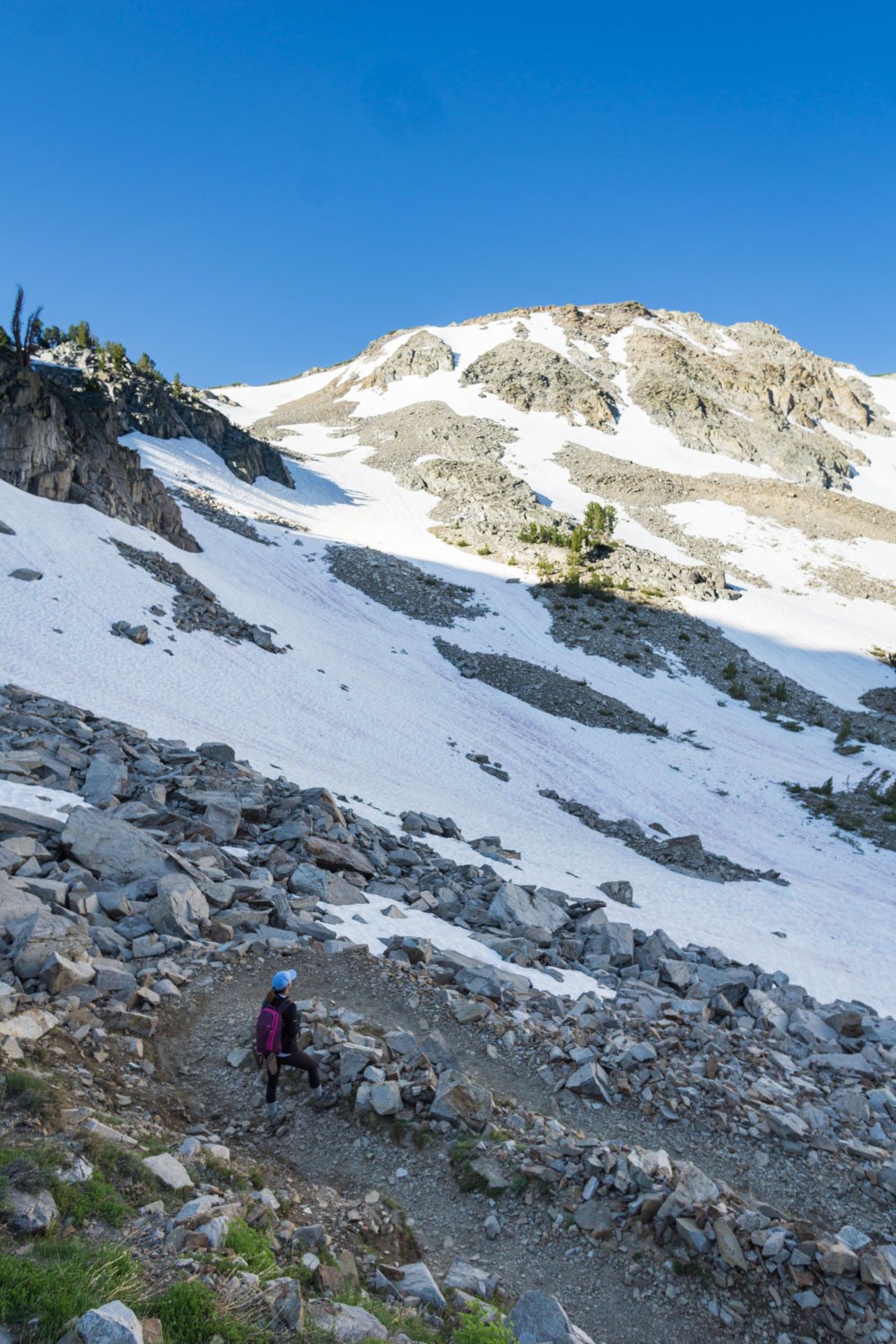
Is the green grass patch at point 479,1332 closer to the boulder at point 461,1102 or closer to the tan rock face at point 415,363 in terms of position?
the boulder at point 461,1102

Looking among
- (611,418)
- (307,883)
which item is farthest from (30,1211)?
(611,418)

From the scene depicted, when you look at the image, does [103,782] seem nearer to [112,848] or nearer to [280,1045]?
[112,848]

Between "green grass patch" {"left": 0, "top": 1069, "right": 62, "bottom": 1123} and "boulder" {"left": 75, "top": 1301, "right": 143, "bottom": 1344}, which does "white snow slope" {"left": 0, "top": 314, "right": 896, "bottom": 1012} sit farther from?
"boulder" {"left": 75, "top": 1301, "right": 143, "bottom": 1344}

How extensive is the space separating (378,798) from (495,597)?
2978 cm

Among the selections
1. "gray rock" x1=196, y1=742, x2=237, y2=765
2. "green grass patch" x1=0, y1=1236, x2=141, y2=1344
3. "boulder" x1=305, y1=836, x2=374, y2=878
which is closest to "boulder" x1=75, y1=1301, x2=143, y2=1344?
"green grass patch" x1=0, y1=1236, x2=141, y2=1344

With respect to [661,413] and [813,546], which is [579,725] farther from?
[661,413]

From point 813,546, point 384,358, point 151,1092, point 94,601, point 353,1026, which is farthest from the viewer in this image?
point 384,358

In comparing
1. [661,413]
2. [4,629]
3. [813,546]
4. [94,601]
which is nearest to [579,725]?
[94,601]

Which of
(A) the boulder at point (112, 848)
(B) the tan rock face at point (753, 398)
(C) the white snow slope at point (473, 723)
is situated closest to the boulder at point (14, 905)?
(A) the boulder at point (112, 848)

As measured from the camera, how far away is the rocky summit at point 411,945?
5266 millimetres

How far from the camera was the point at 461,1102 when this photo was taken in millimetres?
7438

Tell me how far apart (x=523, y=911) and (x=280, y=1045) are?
7.59 metres

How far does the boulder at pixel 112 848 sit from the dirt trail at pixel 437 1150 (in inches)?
99.6

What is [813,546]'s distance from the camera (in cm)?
7394
